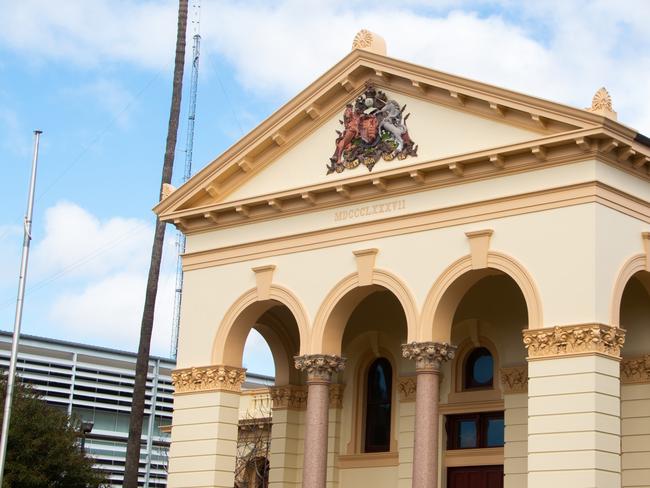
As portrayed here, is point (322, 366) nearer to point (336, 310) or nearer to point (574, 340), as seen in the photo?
point (336, 310)

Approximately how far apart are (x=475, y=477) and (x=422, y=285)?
5.52m

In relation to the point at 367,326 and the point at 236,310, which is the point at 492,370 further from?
the point at 236,310

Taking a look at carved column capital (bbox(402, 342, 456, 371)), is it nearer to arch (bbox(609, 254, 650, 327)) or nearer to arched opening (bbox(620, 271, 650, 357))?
arch (bbox(609, 254, 650, 327))

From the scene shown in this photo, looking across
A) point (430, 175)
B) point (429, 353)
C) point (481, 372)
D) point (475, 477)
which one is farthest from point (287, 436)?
point (430, 175)

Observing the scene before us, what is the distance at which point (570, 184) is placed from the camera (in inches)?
987

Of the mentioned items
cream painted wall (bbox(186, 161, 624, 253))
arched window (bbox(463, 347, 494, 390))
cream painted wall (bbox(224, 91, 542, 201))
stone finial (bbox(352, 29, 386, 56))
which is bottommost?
arched window (bbox(463, 347, 494, 390))

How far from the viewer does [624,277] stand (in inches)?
989

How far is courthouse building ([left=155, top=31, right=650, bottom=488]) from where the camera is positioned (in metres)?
24.6

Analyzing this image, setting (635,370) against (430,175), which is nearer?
Answer: (430,175)

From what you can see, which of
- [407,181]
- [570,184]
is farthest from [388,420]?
[570,184]

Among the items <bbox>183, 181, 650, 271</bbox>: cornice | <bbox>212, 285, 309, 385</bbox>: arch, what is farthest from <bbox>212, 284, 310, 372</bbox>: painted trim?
<bbox>183, 181, 650, 271</bbox>: cornice

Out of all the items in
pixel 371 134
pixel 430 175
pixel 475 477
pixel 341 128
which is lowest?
pixel 475 477

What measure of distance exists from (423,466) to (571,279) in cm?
480

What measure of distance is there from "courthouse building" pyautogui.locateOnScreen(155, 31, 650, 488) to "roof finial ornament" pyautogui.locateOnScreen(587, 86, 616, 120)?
6 centimetres
